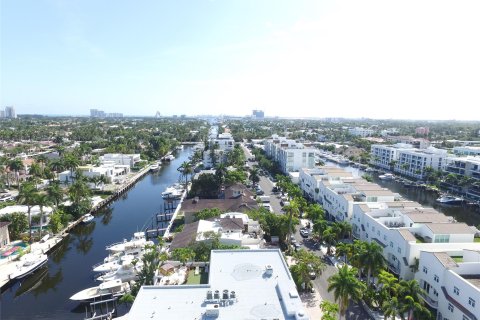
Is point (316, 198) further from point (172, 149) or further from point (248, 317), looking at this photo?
point (172, 149)

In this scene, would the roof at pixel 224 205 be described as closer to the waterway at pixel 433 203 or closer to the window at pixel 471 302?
the window at pixel 471 302

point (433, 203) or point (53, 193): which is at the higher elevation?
point (53, 193)

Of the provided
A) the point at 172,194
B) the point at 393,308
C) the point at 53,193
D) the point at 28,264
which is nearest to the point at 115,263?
the point at 28,264

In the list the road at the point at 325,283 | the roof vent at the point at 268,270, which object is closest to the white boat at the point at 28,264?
the roof vent at the point at 268,270

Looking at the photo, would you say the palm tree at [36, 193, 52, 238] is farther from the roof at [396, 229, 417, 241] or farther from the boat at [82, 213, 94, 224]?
the roof at [396, 229, 417, 241]

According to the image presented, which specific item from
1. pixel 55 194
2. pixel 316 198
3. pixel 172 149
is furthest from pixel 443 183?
pixel 172 149

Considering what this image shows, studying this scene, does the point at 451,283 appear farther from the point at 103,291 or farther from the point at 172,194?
the point at 172,194
